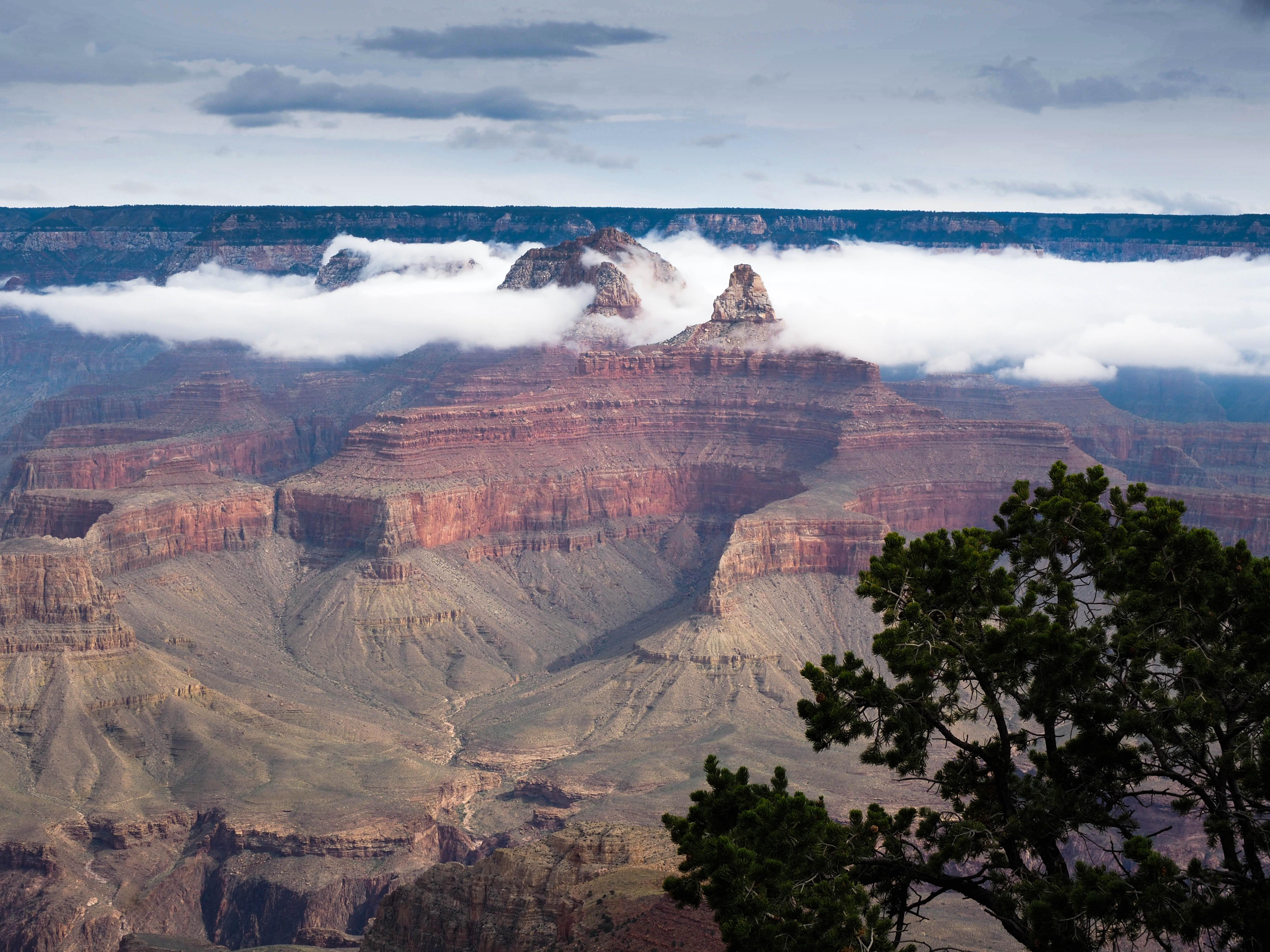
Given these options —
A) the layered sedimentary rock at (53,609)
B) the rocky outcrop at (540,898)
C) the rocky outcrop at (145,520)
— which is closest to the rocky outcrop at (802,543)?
the rocky outcrop at (145,520)

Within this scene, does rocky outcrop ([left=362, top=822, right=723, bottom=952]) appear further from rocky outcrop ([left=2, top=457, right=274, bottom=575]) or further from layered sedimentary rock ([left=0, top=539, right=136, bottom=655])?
rocky outcrop ([left=2, top=457, right=274, bottom=575])

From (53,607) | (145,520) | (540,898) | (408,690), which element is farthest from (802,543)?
(540,898)

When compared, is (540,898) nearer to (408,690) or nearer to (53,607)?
(53,607)

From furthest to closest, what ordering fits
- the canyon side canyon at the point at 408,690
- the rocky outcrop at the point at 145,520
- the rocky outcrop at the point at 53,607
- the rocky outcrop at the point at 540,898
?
the rocky outcrop at the point at 145,520
the rocky outcrop at the point at 53,607
the canyon side canyon at the point at 408,690
the rocky outcrop at the point at 540,898

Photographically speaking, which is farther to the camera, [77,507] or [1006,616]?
[77,507]

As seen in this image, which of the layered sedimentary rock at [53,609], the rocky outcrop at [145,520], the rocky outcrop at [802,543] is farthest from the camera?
the rocky outcrop at [145,520]

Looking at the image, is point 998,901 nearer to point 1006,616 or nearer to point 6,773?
point 1006,616

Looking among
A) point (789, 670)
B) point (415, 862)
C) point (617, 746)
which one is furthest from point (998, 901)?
point (789, 670)

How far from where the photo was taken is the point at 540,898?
7050 cm

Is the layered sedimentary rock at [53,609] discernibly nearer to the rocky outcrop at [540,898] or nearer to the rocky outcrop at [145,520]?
the rocky outcrop at [145,520]

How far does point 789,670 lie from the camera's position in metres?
157

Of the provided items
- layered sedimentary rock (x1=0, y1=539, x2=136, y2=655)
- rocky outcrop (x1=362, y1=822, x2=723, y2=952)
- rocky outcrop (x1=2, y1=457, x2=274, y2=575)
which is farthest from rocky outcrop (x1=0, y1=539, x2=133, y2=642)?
rocky outcrop (x1=362, y1=822, x2=723, y2=952)

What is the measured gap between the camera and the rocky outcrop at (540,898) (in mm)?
65812

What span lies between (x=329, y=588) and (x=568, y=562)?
31.8 m
